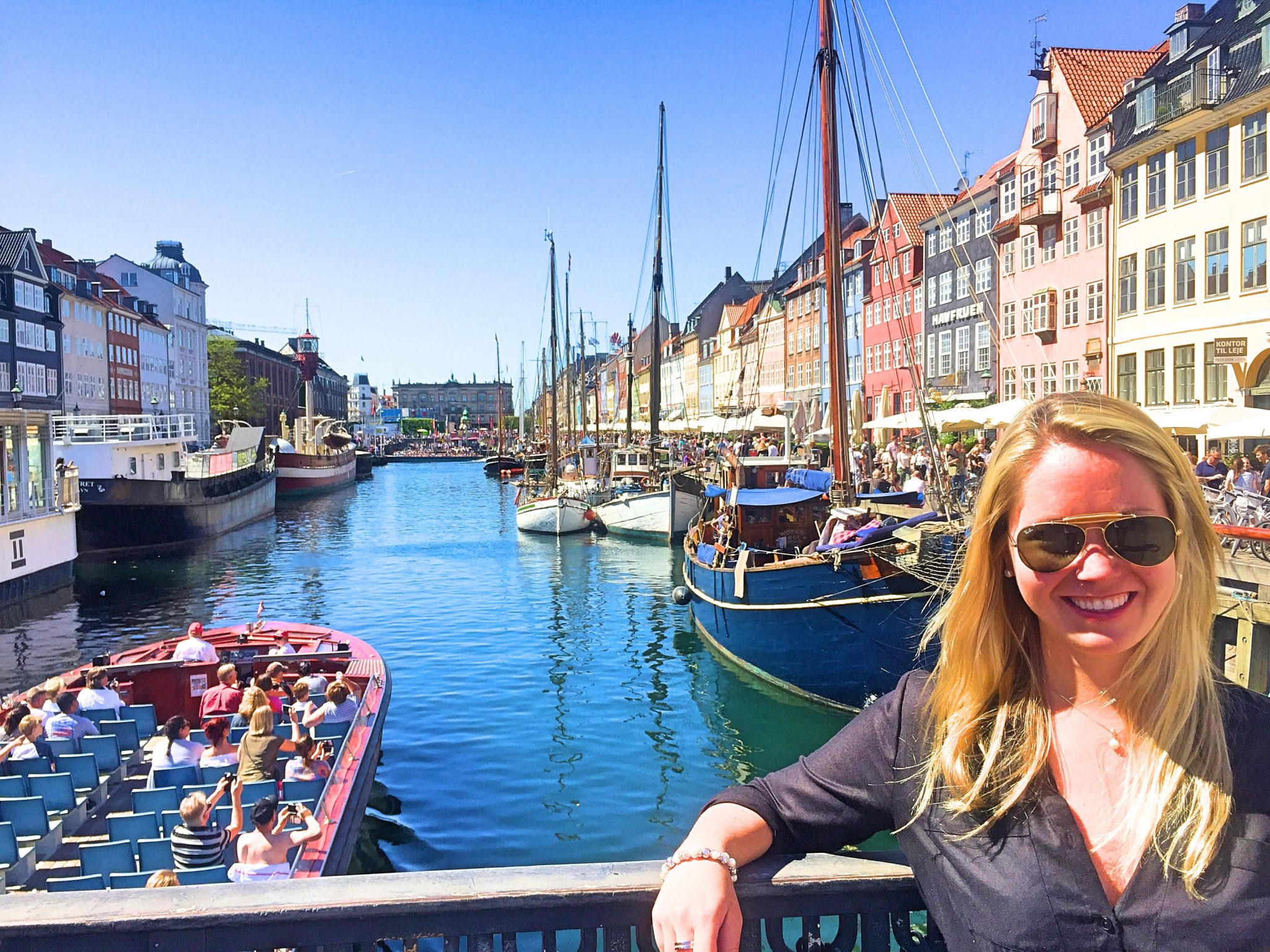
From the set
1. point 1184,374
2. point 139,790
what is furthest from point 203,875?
point 1184,374

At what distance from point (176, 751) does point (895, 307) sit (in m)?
51.0

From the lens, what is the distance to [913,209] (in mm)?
60375

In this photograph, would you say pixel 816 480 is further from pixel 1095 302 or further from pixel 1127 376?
pixel 1095 302

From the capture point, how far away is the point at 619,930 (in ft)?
8.95

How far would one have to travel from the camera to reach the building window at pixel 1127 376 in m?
34.9

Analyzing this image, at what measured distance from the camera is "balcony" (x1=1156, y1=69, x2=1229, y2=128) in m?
29.8

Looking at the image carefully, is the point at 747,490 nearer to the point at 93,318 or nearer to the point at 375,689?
the point at 375,689

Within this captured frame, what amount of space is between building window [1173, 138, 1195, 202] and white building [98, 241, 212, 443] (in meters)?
78.9

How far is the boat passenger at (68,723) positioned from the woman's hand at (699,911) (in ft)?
39.3

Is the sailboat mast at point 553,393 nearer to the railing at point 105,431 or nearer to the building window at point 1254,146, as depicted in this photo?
the railing at point 105,431

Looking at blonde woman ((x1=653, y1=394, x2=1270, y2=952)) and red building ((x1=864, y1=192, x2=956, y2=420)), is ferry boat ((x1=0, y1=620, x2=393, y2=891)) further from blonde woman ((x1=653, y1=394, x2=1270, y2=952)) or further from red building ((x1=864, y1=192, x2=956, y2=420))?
red building ((x1=864, y1=192, x2=956, y2=420))

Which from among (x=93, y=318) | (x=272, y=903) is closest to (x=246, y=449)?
(x=93, y=318)

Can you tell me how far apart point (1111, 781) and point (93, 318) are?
83.9 metres

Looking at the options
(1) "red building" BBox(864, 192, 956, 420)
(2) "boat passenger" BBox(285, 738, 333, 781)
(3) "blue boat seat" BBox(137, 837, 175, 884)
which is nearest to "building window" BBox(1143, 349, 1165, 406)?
(1) "red building" BBox(864, 192, 956, 420)
